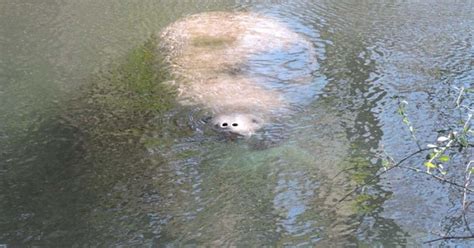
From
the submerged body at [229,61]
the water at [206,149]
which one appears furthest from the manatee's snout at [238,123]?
the water at [206,149]

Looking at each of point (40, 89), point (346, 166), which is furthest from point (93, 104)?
point (346, 166)

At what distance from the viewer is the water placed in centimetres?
655

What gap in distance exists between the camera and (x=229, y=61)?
34.7 ft

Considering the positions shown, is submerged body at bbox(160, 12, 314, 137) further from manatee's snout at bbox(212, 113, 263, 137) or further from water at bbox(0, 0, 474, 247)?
water at bbox(0, 0, 474, 247)

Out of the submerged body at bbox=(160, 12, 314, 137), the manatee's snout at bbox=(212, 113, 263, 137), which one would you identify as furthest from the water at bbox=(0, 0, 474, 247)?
the submerged body at bbox=(160, 12, 314, 137)

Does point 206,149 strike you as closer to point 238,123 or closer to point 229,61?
point 238,123

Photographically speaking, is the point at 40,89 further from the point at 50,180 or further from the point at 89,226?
the point at 89,226

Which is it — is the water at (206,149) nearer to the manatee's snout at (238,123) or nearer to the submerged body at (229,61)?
the manatee's snout at (238,123)

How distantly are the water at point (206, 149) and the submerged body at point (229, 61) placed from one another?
12.5 inches

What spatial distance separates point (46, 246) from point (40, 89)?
171 inches

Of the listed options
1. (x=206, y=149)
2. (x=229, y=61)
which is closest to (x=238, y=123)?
(x=206, y=149)

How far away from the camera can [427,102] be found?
945 centimetres

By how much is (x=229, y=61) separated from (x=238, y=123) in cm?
226

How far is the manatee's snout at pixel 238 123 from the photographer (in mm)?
8438
